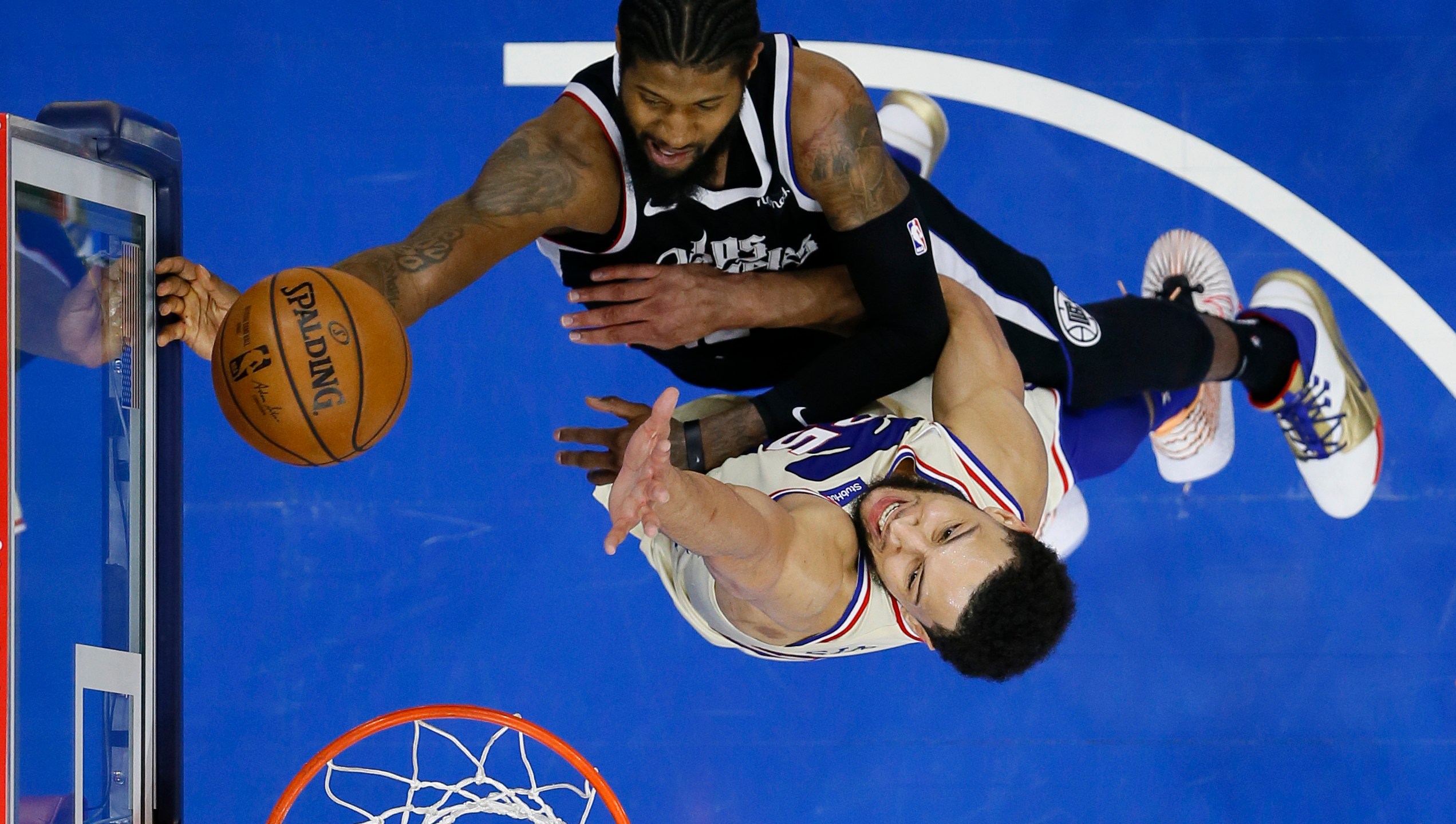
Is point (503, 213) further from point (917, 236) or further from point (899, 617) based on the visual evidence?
point (899, 617)

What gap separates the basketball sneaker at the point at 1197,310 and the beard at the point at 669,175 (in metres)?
1.92

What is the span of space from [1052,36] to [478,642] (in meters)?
2.91

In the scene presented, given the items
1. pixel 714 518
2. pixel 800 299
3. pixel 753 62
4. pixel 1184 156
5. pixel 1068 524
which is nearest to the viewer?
pixel 714 518

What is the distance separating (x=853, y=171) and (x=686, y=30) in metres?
0.55

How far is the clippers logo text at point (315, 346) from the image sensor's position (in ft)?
6.22

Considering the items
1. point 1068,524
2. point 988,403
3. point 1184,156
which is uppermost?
point 1184,156

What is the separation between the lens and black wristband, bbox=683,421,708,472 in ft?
8.30

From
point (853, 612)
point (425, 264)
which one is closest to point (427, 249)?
point (425, 264)

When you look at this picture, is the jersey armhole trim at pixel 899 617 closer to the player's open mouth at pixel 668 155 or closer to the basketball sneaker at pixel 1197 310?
the player's open mouth at pixel 668 155

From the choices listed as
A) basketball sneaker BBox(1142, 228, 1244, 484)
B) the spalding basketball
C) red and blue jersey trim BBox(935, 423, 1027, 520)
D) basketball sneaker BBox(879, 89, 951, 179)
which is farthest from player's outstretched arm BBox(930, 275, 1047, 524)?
the spalding basketball

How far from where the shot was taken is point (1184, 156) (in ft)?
12.6

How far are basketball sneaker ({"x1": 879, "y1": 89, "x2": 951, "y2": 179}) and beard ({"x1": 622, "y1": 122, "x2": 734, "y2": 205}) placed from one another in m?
1.40

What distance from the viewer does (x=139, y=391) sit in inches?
90.4

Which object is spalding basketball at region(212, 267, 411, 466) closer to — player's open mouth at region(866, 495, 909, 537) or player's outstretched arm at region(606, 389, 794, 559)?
player's outstretched arm at region(606, 389, 794, 559)
